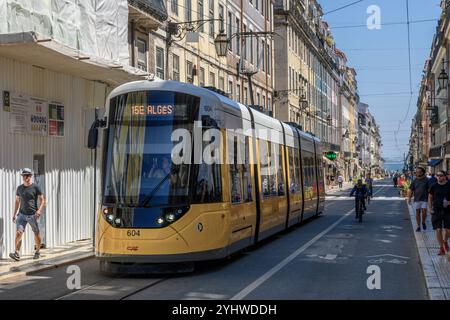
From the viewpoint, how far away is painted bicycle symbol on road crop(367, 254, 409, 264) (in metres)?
13.7

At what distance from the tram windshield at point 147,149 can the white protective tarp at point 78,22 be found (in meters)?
A: 4.28

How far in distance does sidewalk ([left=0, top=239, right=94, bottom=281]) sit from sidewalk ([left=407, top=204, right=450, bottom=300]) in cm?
681

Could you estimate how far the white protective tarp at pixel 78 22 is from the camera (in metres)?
15.3

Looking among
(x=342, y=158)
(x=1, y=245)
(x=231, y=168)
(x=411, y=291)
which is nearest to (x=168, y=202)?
(x=231, y=168)

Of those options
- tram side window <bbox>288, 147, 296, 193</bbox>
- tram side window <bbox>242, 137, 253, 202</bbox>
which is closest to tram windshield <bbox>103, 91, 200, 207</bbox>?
tram side window <bbox>242, 137, 253, 202</bbox>

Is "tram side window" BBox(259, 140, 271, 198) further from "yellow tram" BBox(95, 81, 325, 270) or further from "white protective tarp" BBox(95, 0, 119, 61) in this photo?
"white protective tarp" BBox(95, 0, 119, 61)

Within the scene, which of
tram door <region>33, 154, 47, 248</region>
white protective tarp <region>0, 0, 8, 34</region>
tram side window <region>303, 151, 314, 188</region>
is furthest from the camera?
tram side window <region>303, 151, 314, 188</region>

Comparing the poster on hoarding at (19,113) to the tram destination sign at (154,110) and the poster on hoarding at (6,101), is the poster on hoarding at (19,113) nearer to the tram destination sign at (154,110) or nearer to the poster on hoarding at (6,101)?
the poster on hoarding at (6,101)

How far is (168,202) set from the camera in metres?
11.7

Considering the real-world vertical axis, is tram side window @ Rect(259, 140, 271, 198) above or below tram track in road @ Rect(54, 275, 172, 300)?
above

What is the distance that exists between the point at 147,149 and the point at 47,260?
413 cm

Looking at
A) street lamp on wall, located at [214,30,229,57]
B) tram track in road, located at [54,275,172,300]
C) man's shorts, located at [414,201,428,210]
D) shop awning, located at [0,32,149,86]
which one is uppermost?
street lamp on wall, located at [214,30,229,57]

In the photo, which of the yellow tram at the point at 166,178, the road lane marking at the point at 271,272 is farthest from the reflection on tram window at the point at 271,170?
the yellow tram at the point at 166,178

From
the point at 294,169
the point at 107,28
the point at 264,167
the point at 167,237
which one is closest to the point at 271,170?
the point at 264,167
